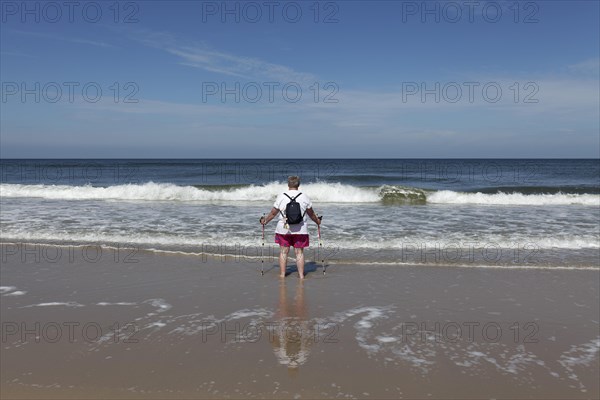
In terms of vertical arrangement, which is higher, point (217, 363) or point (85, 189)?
point (85, 189)

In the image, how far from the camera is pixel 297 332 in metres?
5.26

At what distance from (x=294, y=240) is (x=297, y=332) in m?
2.62

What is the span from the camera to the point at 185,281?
7.43 meters

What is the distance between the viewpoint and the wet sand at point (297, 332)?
400 cm

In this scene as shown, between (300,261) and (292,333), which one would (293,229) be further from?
(292,333)

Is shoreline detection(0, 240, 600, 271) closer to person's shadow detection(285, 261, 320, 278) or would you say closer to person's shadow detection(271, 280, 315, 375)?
person's shadow detection(285, 261, 320, 278)

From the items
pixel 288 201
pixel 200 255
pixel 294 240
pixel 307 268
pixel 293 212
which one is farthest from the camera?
pixel 200 255

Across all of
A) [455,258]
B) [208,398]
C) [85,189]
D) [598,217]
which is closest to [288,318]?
[208,398]

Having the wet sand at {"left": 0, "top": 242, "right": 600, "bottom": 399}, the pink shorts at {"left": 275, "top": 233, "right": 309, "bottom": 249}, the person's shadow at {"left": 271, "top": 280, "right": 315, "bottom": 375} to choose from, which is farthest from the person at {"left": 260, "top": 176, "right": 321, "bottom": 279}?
the person's shadow at {"left": 271, "top": 280, "right": 315, "bottom": 375}

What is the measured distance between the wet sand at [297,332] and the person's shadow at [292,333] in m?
0.02

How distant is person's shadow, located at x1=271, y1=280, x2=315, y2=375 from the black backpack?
49.6 inches

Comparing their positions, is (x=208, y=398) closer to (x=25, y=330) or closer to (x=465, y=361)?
(x=465, y=361)

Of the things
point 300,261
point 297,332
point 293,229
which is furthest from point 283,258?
point 297,332

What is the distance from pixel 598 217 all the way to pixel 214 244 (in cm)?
1257
